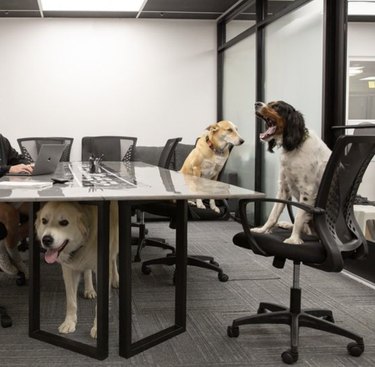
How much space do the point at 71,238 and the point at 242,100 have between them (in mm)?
4338

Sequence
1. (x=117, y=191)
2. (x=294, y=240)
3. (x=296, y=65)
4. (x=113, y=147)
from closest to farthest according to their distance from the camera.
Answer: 1. (x=117, y=191)
2. (x=294, y=240)
3. (x=296, y=65)
4. (x=113, y=147)

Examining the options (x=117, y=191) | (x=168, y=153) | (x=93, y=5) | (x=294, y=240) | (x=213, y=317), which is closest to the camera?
(x=117, y=191)

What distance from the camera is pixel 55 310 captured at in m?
2.90

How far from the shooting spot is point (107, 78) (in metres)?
6.77

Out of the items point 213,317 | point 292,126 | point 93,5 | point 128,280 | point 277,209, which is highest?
point 93,5

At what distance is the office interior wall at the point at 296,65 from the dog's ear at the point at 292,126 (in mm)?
1149

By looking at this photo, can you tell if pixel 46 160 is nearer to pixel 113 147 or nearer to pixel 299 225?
pixel 299 225

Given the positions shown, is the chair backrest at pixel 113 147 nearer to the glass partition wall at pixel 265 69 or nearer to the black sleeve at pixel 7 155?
the glass partition wall at pixel 265 69

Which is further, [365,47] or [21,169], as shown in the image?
[365,47]

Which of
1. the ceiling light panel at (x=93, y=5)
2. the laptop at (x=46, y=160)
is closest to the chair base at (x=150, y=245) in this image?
the laptop at (x=46, y=160)

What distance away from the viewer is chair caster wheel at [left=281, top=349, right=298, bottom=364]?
2.23 metres

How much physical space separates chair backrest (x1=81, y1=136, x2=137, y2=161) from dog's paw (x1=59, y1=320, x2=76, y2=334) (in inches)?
147

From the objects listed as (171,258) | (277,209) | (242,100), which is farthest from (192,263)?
(242,100)

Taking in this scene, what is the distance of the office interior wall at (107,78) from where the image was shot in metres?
6.62
